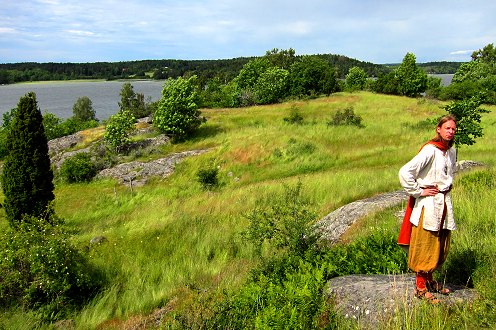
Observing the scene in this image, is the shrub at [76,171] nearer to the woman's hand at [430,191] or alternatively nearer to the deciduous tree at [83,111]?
the woman's hand at [430,191]

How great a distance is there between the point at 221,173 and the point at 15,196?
40.3 feet

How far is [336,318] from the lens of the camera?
4.45m

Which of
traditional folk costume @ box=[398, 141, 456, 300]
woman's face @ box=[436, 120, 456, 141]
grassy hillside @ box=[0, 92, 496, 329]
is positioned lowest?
grassy hillside @ box=[0, 92, 496, 329]

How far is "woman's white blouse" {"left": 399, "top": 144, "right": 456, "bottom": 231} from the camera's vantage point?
4.43 m

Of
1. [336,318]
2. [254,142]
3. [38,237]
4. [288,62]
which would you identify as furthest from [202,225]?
[288,62]

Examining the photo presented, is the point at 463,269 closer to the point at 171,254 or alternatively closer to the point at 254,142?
the point at 171,254

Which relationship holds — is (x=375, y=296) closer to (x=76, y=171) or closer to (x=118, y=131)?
(x=76, y=171)

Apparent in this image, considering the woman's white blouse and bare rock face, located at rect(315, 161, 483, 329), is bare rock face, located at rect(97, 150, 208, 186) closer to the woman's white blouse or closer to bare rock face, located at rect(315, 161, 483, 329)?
bare rock face, located at rect(315, 161, 483, 329)

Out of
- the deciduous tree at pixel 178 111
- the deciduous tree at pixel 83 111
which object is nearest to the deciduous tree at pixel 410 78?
the deciduous tree at pixel 178 111

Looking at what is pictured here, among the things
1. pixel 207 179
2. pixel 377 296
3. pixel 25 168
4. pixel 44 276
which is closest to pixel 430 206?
pixel 377 296

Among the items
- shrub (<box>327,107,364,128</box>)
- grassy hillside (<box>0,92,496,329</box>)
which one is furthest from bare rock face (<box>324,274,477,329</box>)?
shrub (<box>327,107,364,128</box>)

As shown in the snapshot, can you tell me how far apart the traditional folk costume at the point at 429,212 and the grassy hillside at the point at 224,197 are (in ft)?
2.20

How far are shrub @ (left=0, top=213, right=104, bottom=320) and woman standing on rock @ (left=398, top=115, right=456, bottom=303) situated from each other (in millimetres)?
6910

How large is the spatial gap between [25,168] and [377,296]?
66.5ft
